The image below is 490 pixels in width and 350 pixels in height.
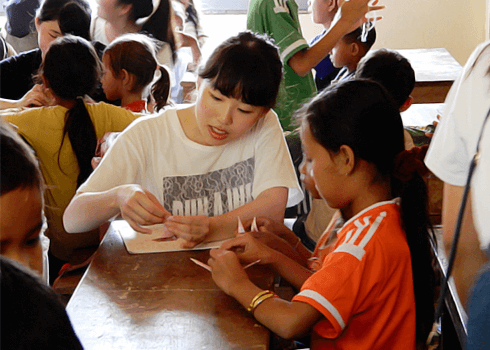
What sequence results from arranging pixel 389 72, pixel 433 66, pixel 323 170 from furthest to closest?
pixel 433 66, pixel 389 72, pixel 323 170

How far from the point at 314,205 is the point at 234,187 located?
15.9 inches

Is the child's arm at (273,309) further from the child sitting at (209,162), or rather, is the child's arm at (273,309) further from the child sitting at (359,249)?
the child sitting at (209,162)

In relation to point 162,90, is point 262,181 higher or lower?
higher

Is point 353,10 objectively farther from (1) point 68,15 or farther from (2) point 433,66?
(2) point 433,66

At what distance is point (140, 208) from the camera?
1272 millimetres

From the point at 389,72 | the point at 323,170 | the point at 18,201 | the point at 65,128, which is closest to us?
the point at 18,201

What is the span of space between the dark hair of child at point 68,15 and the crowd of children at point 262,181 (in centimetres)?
43

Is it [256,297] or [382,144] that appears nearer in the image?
[256,297]

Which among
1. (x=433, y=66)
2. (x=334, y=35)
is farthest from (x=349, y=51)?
(x=433, y=66)

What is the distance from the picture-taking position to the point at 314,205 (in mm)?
1879

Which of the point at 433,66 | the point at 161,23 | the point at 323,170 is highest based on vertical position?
the point at 323,170

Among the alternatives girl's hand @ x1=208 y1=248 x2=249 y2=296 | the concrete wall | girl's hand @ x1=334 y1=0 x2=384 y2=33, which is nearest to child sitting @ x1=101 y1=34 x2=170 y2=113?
girl's hand @ x1=334 y1=0 x2=384 y2=33

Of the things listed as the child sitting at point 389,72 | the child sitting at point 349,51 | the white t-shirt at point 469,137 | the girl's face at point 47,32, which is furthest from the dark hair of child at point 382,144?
the girl's face at point 47,32

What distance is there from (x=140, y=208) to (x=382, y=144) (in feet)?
1.86
